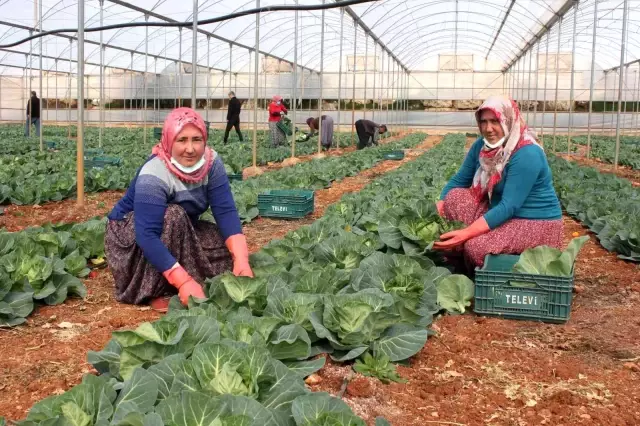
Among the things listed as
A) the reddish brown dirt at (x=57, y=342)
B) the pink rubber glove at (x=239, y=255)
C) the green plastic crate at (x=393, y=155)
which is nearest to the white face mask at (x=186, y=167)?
the pink rubber glove at (x=239, y=255)

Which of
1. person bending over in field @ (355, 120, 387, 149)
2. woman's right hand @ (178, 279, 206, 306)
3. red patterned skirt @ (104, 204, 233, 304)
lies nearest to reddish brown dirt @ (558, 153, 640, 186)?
person bending over in field @ (355, 120, 387, 149)

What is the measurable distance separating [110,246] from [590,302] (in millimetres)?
3090

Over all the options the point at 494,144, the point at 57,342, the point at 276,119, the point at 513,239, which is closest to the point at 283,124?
the point at 276,119

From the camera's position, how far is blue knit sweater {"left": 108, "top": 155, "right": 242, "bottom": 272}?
3.79m

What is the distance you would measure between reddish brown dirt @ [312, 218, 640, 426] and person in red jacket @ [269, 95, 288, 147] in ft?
48.8

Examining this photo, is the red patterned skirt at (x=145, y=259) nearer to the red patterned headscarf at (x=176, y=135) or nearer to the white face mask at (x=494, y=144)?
the red patterned headscarf at (x=176, y=135)

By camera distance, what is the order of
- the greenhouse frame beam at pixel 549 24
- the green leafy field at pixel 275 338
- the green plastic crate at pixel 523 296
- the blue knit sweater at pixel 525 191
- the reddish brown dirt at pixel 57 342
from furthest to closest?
the greenhouse frame beam at pixel 549 24 < the blue knit sweater at pixel 525 191 < the green plastic crate at pixel 523 296 < the reddish brown dirt at pixel 57 342 < the green leafy field at pixel 275 338

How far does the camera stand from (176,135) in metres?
3.85

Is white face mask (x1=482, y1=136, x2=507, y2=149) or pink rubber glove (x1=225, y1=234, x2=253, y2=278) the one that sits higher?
white face mask (x1=482, y1=136, x2=507, y2=149)

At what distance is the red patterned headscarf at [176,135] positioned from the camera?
152 inches

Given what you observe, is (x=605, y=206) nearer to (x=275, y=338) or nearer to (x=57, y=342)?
(x=275, y=338)

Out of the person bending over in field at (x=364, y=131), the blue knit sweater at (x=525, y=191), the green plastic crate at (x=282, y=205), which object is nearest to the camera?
the blue knit sweater at (x=525, y=191)

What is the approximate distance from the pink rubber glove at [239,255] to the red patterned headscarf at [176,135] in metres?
0.42

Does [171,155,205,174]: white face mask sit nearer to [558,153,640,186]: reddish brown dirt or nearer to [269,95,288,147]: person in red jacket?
[558,153,640,186]: reddish brown dirt
